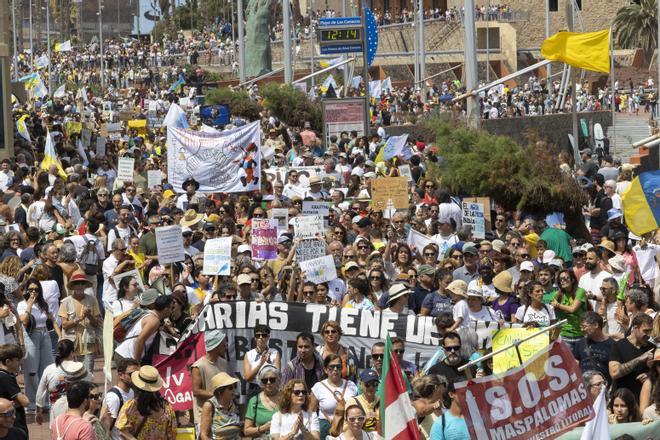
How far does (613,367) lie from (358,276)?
2.99 metres

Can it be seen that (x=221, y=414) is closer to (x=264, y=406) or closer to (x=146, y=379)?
(x=264, y=406)

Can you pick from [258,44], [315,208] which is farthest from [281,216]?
[258,44]

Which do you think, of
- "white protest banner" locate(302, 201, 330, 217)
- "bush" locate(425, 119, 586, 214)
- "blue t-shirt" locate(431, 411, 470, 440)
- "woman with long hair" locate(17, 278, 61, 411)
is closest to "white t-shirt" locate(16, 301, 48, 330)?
"woman with long hair" locate(17, 278, 61, 411)

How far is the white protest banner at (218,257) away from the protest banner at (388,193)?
14.1ft

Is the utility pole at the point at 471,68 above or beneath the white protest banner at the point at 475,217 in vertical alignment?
above

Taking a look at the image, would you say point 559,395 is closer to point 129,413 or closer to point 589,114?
point 129,413

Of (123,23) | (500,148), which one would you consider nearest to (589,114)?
(500,148)

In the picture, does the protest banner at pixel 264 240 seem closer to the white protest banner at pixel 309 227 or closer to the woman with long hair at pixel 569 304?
the white protest banner at pixel 309 227

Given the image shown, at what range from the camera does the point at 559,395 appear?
8.38 meters

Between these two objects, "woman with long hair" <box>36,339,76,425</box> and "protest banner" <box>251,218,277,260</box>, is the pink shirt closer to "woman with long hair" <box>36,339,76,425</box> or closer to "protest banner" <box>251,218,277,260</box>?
"woman with long hair" <box>36,339,76,425</box>

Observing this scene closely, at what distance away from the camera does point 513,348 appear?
1071 centimetres

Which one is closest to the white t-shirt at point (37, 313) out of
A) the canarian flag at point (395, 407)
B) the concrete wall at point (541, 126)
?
the canarian flag at point (395, 407)

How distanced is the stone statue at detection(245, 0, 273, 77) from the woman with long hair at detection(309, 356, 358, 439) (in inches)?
1943

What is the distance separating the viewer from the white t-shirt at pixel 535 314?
12078 millimetres
